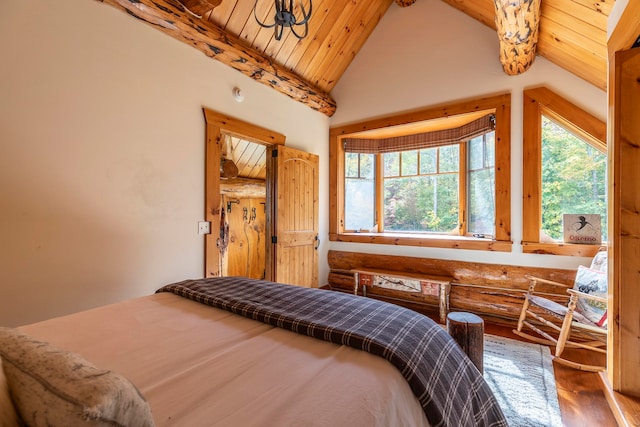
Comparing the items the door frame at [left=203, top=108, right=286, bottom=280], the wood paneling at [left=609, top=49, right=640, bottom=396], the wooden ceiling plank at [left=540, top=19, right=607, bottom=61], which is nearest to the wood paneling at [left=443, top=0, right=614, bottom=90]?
the wooden ceiling plank at [left=540, top=19, right=607, bottom=61]

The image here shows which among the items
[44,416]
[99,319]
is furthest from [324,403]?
[99,319]

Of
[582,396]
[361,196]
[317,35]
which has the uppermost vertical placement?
[317,35]

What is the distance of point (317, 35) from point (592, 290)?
373 centimetres

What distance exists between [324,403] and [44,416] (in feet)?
1.83

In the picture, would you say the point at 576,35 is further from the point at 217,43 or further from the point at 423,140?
the point at 217,43

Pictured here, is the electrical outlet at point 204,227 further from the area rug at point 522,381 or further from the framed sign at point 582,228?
the framed sign at point 582,228

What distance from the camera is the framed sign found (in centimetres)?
264

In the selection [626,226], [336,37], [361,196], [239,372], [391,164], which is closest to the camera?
[239,372]

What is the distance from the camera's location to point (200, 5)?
7.35 feet

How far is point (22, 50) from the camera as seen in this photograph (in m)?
1.67

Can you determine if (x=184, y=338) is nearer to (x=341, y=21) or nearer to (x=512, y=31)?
(x=512, y=31)

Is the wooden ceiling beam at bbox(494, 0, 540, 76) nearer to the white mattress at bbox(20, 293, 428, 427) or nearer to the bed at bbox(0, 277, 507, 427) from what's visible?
the bed at bbox(0, 277, 507, 427)

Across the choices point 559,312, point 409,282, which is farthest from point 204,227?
point 559,312

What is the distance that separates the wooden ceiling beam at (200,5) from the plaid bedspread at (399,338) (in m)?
2.17
